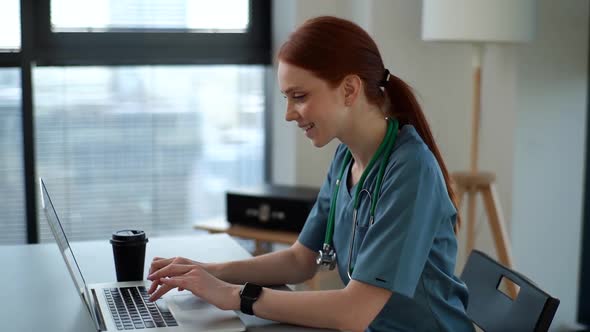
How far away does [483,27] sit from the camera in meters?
2.85

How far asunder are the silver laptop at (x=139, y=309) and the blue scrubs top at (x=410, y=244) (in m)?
0.28

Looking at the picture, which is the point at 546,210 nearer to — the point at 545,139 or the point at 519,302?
the point at 545,139

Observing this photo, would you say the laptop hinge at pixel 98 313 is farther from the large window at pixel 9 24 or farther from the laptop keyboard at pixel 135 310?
the large window at pixel 9 24

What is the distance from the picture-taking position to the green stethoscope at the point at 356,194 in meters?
1.70

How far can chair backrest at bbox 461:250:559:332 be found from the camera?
159 cm

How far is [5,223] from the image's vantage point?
130 inches

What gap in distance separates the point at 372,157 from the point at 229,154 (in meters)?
1.88

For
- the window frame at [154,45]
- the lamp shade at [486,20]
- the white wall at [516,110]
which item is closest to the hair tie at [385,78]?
the lamp shade at [486,20]

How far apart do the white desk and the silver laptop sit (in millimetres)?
34

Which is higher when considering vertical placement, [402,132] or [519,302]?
[402,132]

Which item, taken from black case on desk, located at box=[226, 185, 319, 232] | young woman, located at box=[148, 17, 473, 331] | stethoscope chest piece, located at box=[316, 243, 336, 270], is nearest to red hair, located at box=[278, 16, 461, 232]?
young woman, located at box=[148, 17, 473, 331]

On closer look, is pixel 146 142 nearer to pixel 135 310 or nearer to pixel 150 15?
pixel 150 15

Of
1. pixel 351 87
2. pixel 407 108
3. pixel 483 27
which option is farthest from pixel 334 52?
pixel 483 27

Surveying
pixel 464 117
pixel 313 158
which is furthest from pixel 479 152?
pixel 313 158
